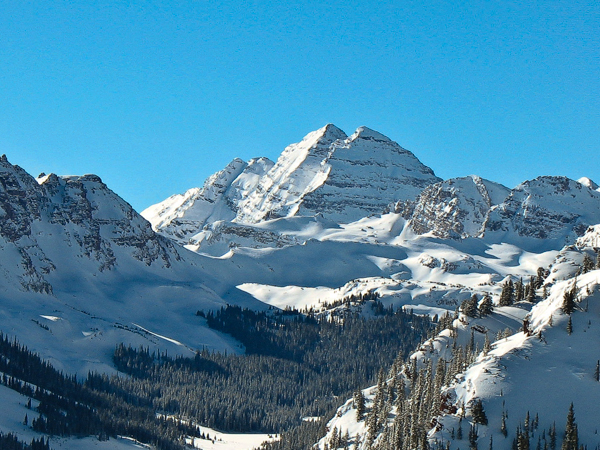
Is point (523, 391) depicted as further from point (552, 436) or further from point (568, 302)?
point (568, 302)

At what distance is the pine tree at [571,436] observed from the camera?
151125 millimetres

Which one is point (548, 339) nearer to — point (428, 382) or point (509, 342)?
point (509, 342)

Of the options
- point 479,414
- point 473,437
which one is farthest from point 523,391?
point 473,437

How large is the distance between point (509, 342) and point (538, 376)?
15805 millimetres

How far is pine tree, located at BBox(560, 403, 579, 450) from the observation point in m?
151

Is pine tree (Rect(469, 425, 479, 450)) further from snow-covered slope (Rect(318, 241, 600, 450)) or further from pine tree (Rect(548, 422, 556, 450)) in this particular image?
pine tree (Rect(548, 422, 556, 450))

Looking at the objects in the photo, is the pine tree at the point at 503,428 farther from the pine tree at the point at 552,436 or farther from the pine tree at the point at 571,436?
the pine tree at the point at 571,436

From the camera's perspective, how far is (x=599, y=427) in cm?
15800

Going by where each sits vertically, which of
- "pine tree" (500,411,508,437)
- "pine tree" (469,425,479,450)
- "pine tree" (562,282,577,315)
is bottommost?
"pine tree" (469,425,479,450)

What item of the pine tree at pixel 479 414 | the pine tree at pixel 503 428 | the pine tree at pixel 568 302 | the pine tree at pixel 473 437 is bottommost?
the pine tree at pixel 473 437

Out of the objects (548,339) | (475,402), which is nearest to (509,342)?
(548,339)

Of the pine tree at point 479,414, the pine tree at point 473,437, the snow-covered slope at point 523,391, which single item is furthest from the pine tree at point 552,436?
the pine tree at point 473,437

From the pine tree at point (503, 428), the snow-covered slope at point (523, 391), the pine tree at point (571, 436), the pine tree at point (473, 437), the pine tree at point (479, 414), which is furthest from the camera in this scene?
the pine tree at point (479, 414)

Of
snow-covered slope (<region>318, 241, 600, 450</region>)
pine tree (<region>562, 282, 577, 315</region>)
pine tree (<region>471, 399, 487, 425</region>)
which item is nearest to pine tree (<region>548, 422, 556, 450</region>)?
snow-covered slope (<region>318, 241, 600, 450</region>)
